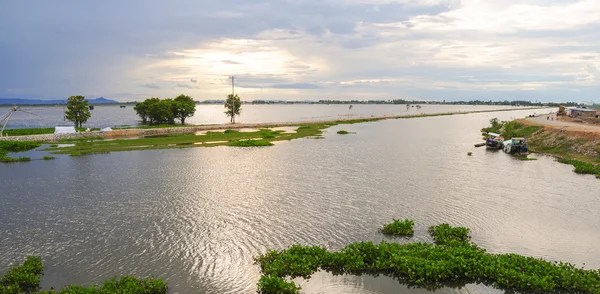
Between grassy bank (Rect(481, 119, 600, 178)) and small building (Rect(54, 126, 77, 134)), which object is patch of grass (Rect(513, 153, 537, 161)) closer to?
grassy bank (Rect(481, 119, 600, 178))

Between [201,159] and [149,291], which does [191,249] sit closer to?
[149,291]

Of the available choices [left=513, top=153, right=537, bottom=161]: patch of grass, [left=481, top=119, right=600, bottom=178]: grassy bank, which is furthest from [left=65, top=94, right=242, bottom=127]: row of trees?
[left=513, top=153, right=537, bottom=161]: patch of grass

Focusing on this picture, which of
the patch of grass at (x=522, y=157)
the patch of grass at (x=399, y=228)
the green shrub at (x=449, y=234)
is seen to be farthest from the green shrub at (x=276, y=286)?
the patch of grass at (x=522, y=157)

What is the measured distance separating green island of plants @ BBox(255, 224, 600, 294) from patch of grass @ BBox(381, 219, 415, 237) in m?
2.65

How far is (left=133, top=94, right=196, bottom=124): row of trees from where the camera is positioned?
116 m

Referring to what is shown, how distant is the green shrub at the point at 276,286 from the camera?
16625 millimetres

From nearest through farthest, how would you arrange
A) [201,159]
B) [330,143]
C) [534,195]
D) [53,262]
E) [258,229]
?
[53,262]
[258,229]
[534,195]
[201,159]
[330,143]

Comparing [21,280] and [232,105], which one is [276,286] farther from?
[232,105]

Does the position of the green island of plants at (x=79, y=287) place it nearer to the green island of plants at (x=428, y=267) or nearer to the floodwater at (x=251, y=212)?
the floodwater at (x=251, y=212)

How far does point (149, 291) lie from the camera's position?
16672 millimetres

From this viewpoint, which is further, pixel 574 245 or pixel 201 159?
pixel 201 159

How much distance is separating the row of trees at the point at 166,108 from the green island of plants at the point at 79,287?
104 m

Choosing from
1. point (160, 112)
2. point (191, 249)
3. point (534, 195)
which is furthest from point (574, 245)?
point (160, 112)

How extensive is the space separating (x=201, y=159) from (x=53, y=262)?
33.8 meters
